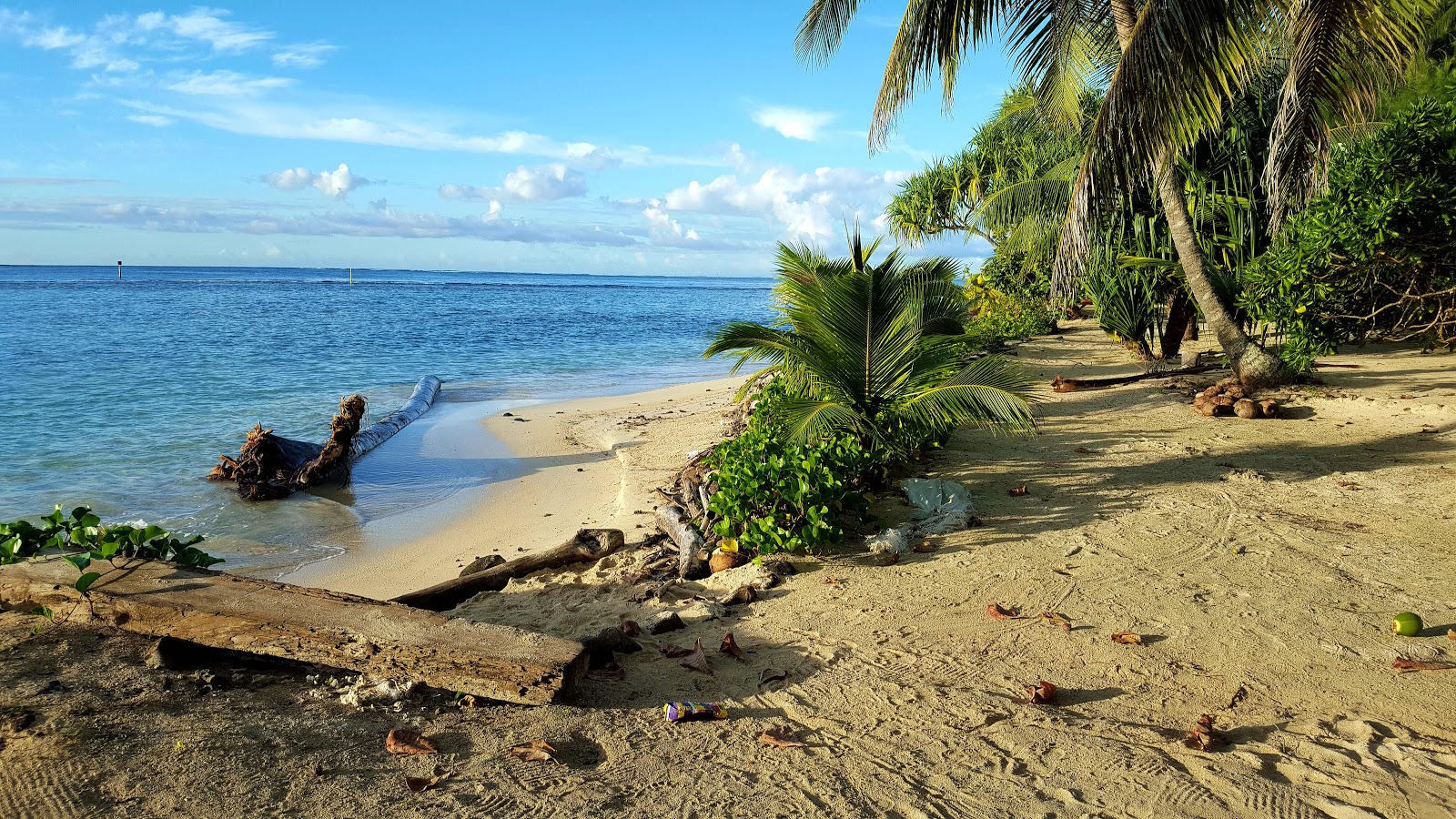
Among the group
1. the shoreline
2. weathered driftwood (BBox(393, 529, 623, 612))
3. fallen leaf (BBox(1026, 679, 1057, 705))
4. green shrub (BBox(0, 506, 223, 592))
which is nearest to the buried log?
the shoreline

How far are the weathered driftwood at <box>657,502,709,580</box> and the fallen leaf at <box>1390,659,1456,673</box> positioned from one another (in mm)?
3140

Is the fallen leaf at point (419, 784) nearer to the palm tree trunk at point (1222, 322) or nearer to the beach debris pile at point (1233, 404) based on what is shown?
the beach debris pile at point (1233, 404)

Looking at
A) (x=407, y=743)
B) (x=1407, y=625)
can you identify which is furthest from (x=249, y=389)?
(x=1407, y=625)

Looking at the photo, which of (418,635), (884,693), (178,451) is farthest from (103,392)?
(884,693)

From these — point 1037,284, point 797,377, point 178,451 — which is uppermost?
point 1037,284

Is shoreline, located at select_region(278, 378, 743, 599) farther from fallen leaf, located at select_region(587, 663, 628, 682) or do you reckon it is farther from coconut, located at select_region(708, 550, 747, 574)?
fallen leaf, located at select_region(587, 663, 628, 682)

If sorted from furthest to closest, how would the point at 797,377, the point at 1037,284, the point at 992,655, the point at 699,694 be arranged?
the point at 1037,284 → the point at 797,377 → the point at 992,655 → the point at 699,694

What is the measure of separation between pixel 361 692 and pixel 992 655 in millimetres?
2494

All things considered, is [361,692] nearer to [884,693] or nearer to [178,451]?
[884,693]

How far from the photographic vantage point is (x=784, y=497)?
194 inches

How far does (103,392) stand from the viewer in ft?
45.3

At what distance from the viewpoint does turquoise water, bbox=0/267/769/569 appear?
7844 mm

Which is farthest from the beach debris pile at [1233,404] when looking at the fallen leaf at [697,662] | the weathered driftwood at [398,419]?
the weathered driftwood at [398,419]

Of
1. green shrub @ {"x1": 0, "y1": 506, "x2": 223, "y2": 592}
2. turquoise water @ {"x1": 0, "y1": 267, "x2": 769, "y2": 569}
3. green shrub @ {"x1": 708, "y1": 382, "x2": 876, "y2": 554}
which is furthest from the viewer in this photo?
turquoise water @ {"x1": 0, "y1": 267, "x2": 769, "y2": 569}
